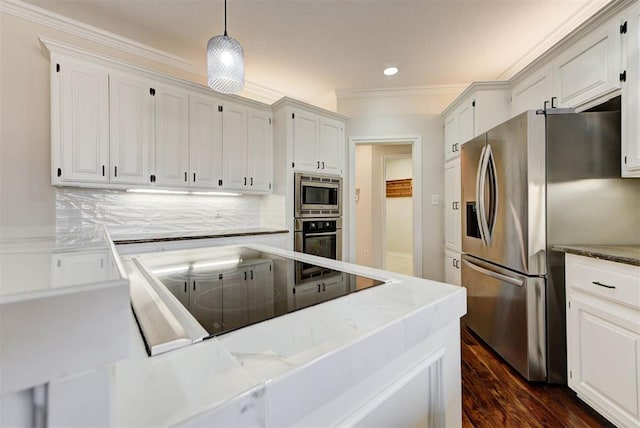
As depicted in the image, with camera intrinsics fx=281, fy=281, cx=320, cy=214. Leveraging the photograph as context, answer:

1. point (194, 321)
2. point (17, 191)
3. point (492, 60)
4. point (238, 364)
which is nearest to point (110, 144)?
point (17, 191)

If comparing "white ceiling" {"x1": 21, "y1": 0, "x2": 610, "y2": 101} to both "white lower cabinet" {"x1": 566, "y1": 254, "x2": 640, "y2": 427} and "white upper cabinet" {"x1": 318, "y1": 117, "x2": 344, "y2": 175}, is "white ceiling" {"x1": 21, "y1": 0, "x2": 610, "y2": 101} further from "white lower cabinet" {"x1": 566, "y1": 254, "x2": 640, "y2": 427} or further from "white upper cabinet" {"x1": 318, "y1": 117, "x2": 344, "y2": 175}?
"white lower cabinet" {"x1": 566, "y1": 254, "x2": 640, "y2": 427}

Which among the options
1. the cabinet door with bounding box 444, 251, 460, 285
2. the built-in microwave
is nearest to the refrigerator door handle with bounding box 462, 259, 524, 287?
the cabinet door with bounding box 444, 251, 460, 285

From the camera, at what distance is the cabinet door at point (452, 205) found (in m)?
3.01

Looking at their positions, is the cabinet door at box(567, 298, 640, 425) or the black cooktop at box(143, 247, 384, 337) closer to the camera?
the black cooktop at box(143, 247, 384, 337)

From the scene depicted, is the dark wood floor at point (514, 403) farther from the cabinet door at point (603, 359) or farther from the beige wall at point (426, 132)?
the beige wall at point (426, 132)

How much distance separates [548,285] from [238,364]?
2.06 m

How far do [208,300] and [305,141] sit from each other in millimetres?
2740

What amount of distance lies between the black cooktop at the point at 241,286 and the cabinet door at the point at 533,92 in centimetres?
248

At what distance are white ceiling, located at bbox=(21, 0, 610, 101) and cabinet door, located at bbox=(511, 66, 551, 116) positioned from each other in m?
0.43

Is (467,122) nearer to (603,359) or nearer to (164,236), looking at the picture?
(603,359)

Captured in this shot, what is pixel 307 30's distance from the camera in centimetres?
244

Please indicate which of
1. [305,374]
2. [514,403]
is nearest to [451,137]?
[514,403]

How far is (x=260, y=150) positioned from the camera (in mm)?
3137

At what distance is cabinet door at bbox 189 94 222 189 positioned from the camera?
8.74 ft
